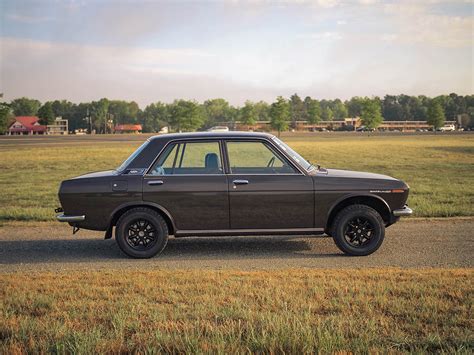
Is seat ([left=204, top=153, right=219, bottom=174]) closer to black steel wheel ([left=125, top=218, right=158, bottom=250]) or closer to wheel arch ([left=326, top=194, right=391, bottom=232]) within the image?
black steel wheel ([left=125, top=218, right=158, bottom=250])

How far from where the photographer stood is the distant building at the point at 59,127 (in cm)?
16362

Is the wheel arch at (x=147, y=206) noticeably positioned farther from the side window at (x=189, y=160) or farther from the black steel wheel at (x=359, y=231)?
the black steel wheel at (x=359, y=231)

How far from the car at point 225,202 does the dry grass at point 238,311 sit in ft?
3.83

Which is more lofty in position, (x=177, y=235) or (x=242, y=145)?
(x=242, y=145)

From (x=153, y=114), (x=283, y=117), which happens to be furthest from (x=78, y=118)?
(x=283, y=117)

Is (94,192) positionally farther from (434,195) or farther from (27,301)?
(434,195)

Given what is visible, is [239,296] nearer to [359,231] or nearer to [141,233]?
[141,233]

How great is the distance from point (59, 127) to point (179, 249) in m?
171

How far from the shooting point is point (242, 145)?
24.8ft

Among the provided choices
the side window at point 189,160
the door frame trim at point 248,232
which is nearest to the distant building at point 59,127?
the side window at point 189,160

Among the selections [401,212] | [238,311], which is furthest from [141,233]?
[401,212]

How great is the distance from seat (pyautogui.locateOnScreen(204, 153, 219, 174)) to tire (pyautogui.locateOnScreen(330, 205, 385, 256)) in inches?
70.6

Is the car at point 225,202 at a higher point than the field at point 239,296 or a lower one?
higher

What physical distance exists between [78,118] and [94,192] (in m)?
175
